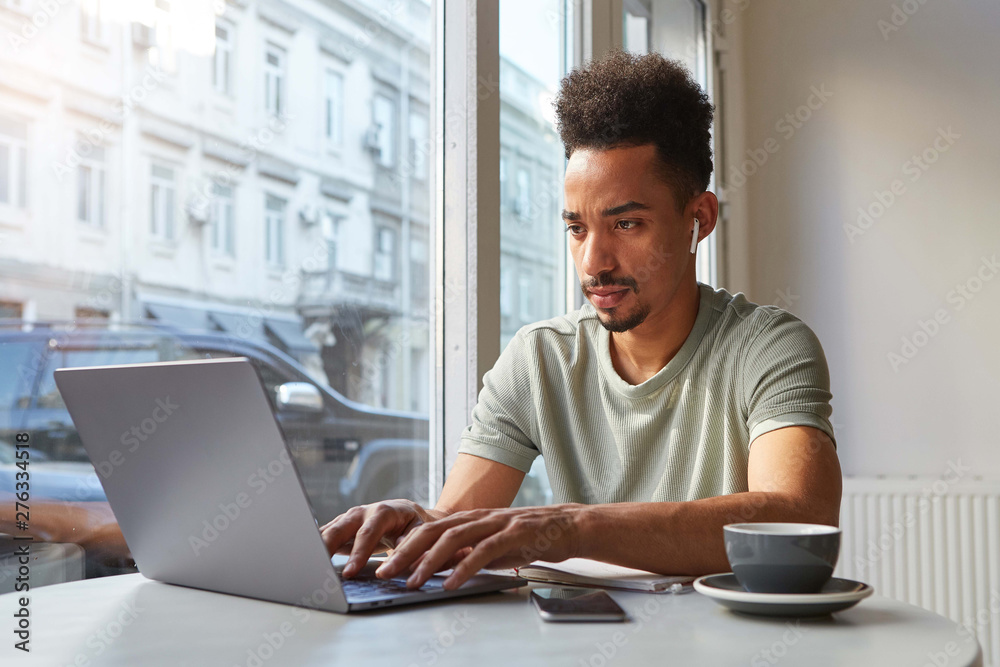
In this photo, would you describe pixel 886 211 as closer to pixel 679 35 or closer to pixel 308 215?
pixel 679 35

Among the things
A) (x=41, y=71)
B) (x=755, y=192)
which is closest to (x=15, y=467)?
(x=41, y=71)

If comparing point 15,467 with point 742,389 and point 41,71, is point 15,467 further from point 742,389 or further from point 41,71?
point 742,389

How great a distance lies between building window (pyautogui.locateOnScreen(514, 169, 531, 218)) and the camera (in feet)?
6.81

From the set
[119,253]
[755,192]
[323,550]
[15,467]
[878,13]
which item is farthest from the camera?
[755,192]

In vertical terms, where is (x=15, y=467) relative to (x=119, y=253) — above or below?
below

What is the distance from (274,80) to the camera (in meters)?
1.42

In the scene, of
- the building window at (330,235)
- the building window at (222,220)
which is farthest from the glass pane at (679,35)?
the building window at (222,220)

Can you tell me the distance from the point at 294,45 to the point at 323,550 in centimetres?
102

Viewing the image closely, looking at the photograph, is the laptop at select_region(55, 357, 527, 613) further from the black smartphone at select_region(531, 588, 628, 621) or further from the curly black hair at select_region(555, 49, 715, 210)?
the curly black hair at select_region(555, 49, 715, 210)

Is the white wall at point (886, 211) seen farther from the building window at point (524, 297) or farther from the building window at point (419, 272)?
the building window at point (419, 272)

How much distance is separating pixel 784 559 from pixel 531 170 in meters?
1.54

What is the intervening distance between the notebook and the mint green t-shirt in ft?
1.08

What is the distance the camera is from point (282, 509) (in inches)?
27.7

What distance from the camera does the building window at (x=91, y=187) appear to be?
110cm
